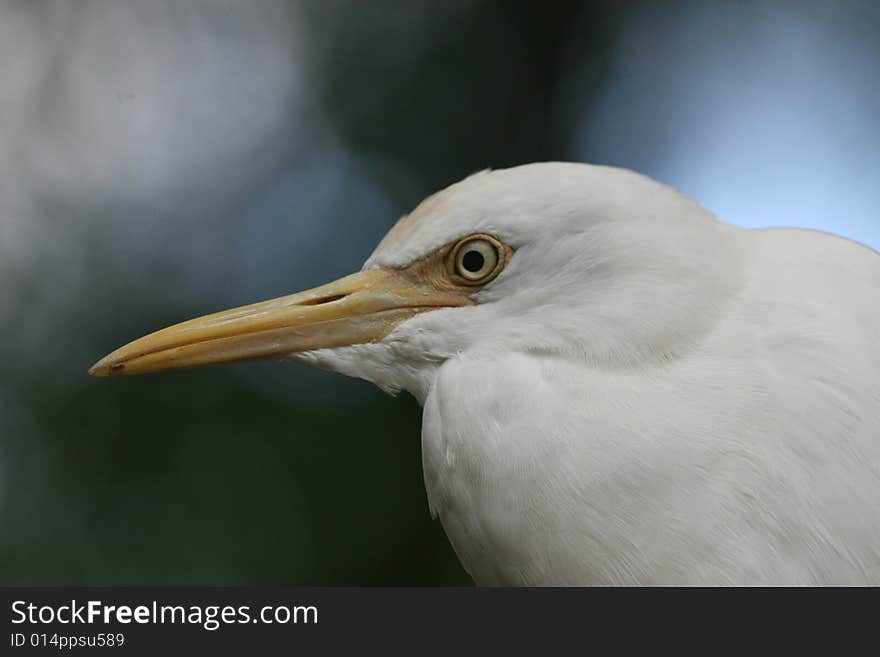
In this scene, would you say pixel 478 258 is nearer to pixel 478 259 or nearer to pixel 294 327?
pixel 478 259

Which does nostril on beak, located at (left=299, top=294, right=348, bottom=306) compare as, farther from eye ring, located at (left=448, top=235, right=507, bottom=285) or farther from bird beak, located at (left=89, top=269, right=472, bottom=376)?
eye ring, located at (left=448, top=235, right=507, bottom=285)

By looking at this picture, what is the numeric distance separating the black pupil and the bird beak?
0.17 ft

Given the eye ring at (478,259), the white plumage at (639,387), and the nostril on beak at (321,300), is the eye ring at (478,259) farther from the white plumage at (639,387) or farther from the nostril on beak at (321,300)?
the nostril on beak at (321,300)

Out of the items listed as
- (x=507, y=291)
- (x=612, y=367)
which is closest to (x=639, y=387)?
(x=612, y=367)

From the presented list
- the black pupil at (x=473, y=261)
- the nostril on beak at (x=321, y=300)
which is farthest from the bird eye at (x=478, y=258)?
the nostril on beak at (x=321, y=300)

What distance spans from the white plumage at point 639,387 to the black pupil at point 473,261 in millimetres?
26

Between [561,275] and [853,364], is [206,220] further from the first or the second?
[853,364]

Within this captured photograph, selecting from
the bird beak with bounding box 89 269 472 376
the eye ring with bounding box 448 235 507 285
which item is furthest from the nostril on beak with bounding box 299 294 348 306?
the eye ring with bounding box 448 235 507 285

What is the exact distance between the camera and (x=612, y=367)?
2.97 feet

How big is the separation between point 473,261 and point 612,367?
0.20 meters

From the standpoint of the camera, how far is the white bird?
82 cm

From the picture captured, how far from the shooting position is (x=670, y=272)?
0.93 metres

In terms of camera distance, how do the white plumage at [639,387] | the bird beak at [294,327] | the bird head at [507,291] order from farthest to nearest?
1. the bird beak at [294,327]
2. the bird head at [507,291]
3. the white plumage at [639,387]

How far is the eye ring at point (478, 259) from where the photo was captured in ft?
3.22
